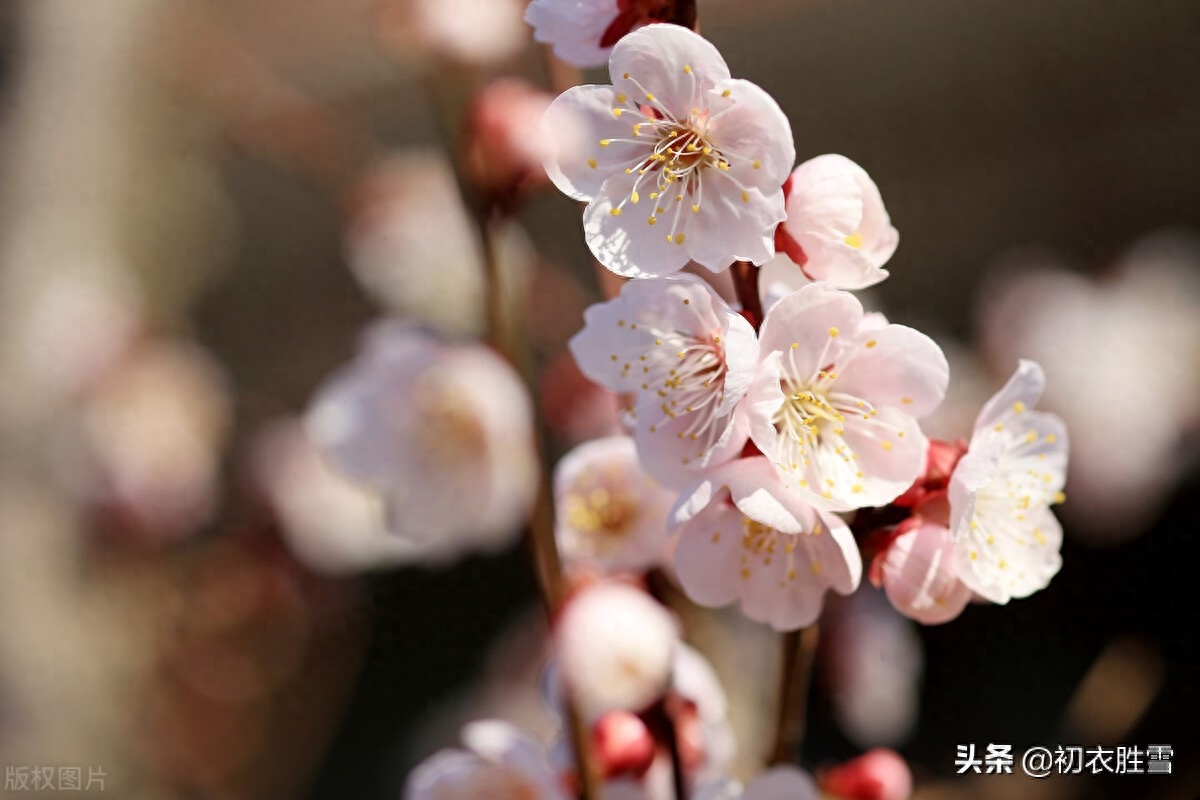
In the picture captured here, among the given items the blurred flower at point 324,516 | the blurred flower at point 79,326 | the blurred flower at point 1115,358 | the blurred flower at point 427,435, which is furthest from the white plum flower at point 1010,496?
the blurred flower at point 79,326

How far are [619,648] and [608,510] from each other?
0.07 meters

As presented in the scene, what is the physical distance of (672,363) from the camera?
1.23ft

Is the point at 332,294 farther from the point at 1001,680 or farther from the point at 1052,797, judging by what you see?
the point at 1052,797

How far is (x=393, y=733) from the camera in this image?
4.20 ft

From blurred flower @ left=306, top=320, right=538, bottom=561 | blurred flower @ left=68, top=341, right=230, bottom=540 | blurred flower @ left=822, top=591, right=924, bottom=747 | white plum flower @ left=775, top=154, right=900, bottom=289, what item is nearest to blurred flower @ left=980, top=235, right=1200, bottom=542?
blurred flower @ left=822, top=591, right=924, bottom=747

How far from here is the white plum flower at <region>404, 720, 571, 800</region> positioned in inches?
18.0

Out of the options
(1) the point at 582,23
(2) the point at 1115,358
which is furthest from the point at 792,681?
(2) the point at 1115,358

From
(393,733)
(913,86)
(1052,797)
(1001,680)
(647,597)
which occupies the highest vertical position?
(913,86)

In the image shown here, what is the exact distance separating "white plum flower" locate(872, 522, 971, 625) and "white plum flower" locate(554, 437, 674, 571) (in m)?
0.13

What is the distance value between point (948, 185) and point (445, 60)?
35.4 inches

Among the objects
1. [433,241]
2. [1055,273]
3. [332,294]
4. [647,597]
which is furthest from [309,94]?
[647,597]

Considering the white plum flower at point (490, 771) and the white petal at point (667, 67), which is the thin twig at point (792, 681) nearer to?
the white plum flower at point (490, 771)

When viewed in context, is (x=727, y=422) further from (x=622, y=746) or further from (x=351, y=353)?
(x=351, y=353)

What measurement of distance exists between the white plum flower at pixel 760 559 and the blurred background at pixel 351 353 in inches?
10.3
